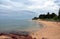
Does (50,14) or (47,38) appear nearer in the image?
(47,38)

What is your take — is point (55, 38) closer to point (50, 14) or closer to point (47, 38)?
point (47, 38)

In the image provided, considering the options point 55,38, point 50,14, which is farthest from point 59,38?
point 50,14

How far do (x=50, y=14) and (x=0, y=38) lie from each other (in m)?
80.4

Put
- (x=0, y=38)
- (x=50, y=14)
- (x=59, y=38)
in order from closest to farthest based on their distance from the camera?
(x=0, y=38)
(x=59, y=38)
(x=50, y=14)

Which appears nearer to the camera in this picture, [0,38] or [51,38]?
[0,38]

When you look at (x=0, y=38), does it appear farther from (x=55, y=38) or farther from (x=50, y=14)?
(x=50, y=14)

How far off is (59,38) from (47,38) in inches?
46.6

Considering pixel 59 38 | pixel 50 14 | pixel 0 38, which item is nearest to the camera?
pixel 0 38

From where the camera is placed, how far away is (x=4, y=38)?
10.6 meters

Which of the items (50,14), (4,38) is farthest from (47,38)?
(50,14)

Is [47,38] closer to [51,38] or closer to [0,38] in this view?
[51,38]

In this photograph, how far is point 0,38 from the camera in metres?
10.6

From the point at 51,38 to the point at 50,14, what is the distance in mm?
76194

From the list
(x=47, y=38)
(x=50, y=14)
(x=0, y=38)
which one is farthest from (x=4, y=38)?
(x=50, y=14)
